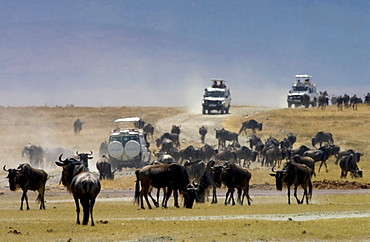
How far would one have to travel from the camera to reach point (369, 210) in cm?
2752

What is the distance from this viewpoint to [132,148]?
5112 cm

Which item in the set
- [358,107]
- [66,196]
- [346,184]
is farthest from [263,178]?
[358,107]

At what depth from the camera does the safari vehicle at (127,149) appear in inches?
2016

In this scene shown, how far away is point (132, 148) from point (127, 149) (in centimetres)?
37

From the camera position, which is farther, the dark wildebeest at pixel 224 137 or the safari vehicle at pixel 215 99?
the safari vehicle at pixel 215 99

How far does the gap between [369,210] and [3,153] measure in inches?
2098

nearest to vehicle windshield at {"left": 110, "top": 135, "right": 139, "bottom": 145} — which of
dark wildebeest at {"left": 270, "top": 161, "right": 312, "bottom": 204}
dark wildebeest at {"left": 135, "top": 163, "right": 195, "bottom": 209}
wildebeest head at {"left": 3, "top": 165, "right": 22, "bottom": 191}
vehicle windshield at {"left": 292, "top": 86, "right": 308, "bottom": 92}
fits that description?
dark wildebeest at {"left": 270, "top": 161, "right": 312, "bottom": 204}

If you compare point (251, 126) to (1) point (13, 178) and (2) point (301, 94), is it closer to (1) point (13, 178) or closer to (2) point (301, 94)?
(2) point (301, 94)

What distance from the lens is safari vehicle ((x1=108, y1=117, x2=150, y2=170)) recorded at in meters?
51.2

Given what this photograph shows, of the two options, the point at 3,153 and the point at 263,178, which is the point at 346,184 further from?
the point at 3,153

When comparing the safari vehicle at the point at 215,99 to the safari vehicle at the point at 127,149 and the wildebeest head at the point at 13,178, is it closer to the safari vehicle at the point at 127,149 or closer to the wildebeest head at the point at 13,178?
the safari vehicle at the point at 127,149

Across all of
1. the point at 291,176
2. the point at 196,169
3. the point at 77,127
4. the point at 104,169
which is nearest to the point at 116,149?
the point at 104,169

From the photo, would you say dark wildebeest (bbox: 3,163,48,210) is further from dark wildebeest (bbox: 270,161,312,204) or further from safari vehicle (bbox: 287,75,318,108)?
safari vehicle (bbox: 287,75,318,108)

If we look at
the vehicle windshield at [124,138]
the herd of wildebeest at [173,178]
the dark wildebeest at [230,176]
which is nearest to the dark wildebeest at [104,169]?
the herd of wildebeest at [173,178]
